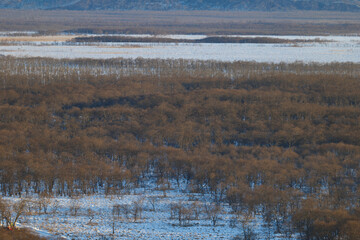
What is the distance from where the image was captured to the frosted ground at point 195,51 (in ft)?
227

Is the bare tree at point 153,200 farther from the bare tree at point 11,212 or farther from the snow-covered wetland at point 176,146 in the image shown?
the bare tree at point 11,212

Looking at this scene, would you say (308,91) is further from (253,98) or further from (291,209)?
(291,209)

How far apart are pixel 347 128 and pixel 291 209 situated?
16032 millimetres

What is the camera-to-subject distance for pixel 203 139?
112 ft

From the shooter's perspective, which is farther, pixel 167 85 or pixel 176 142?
pixel 167 85

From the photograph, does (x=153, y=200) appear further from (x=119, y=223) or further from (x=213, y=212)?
(x=213, y=212)

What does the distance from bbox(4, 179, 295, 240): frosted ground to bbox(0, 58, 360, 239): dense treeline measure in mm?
1433

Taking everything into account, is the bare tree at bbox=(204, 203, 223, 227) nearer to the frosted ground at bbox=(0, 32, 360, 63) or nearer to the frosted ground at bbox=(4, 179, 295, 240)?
the frosted ground at bbox=(4, 179, 295, 240)

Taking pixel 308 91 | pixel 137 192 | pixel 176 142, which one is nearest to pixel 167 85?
pixel 308 91

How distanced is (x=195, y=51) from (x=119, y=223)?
196 feet

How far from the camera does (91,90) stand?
4803cm

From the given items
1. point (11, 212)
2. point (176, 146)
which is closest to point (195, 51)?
point (176, 146)

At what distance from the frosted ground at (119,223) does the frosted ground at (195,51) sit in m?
46.3

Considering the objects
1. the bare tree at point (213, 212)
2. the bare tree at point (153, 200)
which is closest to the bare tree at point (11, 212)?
the bare tree at point (153, 200)
